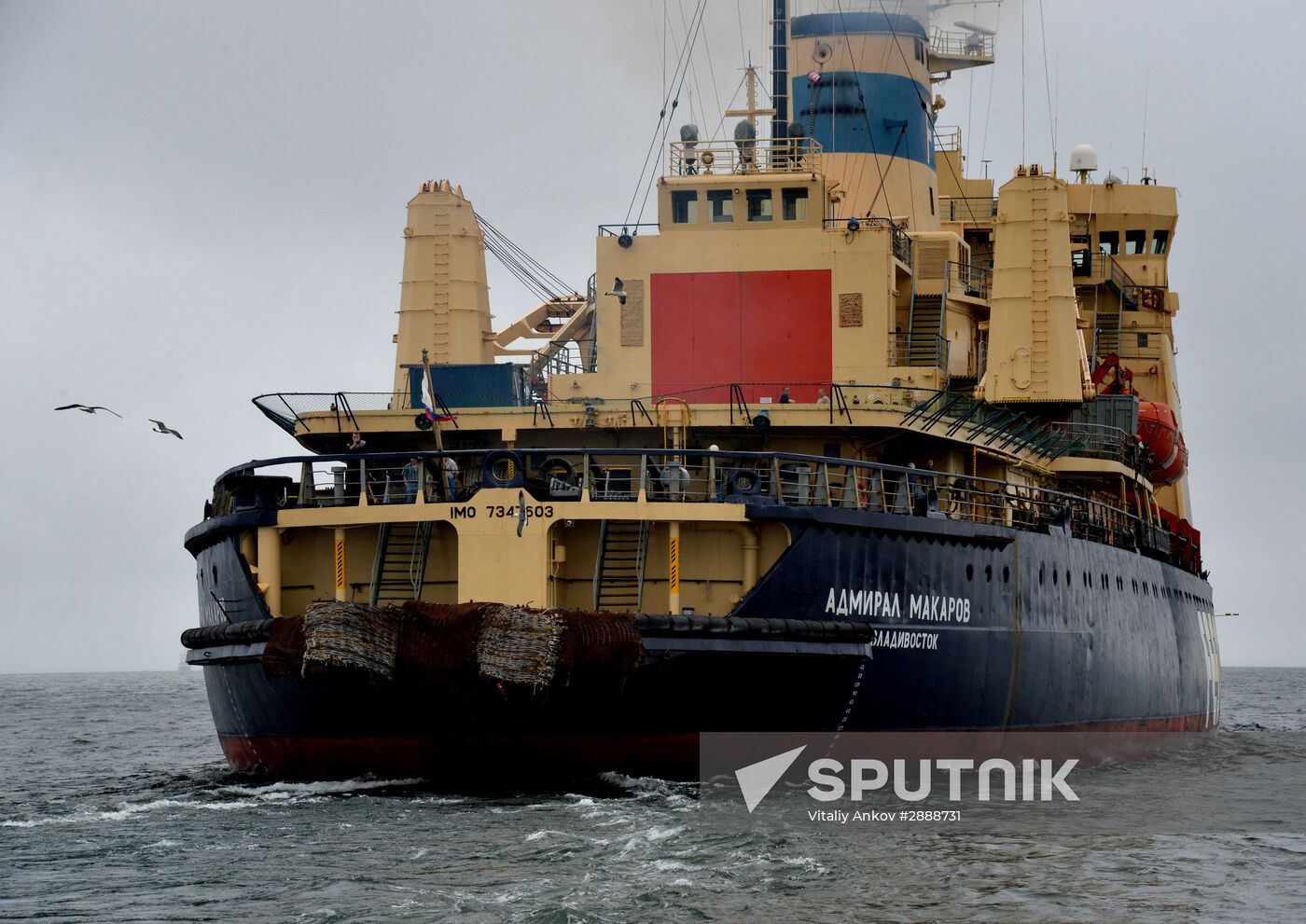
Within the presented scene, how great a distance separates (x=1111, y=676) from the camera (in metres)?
29.3

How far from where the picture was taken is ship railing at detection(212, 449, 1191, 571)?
68.2ft

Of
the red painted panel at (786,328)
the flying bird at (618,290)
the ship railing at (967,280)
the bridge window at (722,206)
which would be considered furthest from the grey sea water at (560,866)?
the ship railing at (967,280)

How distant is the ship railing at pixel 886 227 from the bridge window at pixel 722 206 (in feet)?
4.67

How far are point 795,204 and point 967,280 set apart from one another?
16.2 feet

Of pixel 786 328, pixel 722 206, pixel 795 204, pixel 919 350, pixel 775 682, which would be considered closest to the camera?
pixel 775 682

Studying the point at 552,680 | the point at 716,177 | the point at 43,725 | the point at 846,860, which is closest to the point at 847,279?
the point at 716,177

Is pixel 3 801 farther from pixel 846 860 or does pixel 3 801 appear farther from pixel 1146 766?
pixel 1146 766

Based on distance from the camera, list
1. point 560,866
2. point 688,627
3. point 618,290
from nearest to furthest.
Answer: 1. point 560,866
2. point 688,627
3. point 618,290

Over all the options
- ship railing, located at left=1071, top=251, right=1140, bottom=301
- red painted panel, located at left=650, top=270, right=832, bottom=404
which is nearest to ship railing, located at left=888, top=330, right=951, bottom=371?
red painted panel, located at left=650, top=270, right=832, bottom=404

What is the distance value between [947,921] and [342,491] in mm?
10299

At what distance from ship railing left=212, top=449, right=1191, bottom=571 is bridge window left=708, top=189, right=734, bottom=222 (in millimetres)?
4467

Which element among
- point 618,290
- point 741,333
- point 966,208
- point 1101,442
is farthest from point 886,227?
point 966,208

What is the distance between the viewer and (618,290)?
27.4m

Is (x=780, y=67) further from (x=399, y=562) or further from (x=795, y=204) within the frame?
(x=399, y=562)
